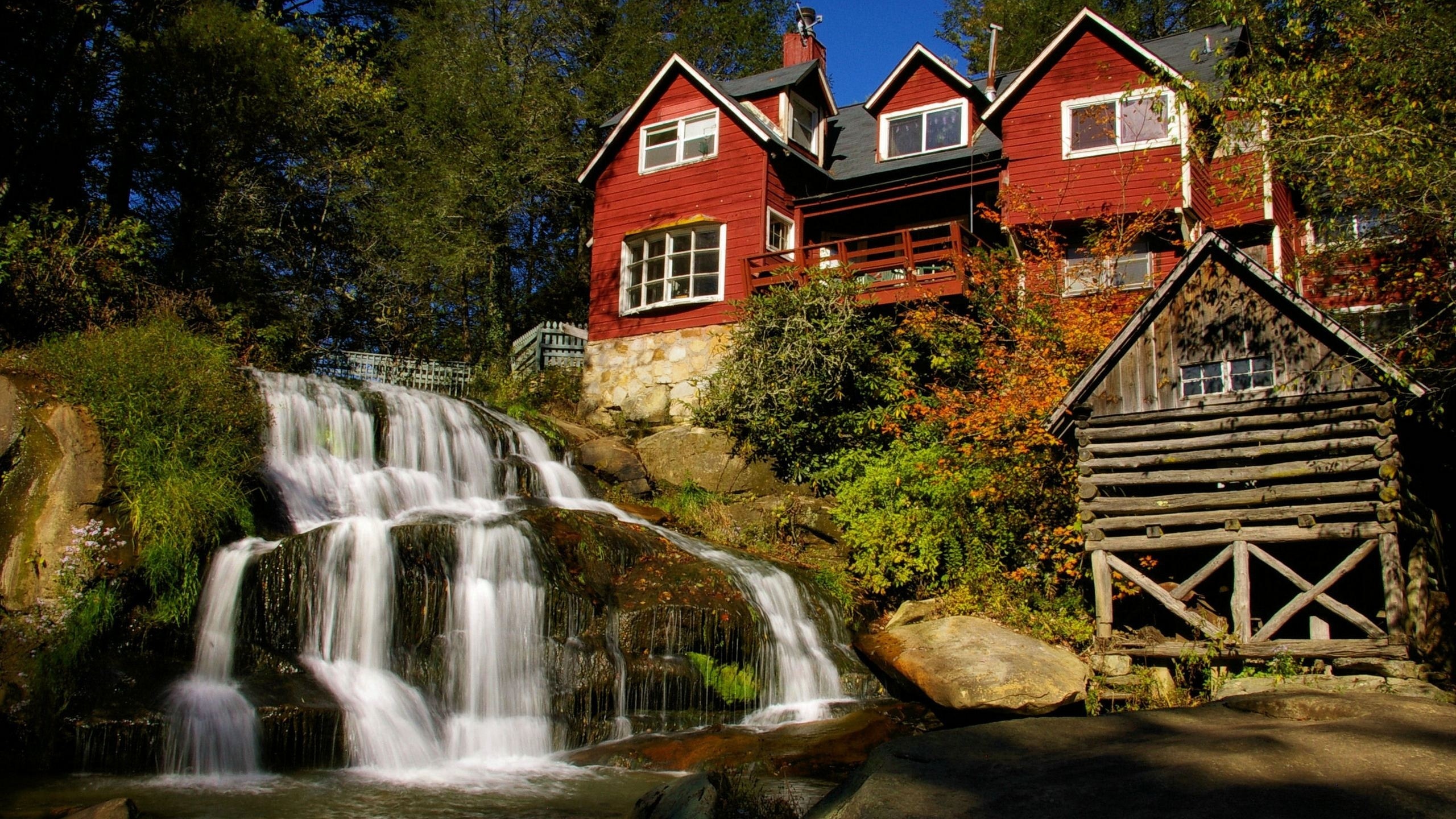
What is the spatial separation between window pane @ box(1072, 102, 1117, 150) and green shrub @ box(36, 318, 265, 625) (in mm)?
18271

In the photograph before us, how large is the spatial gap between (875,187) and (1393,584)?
16.6m

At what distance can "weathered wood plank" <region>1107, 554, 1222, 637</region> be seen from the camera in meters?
12.2

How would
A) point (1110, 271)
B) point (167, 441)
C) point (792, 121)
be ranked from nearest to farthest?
point (167, 441), point (1110, 271), point (792, 121)

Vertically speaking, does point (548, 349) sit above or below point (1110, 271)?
below

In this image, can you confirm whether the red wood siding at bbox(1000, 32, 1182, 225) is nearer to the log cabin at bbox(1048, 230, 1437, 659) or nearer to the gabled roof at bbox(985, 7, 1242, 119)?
the gabled roof at bbox(985, 7, 1242, 119)

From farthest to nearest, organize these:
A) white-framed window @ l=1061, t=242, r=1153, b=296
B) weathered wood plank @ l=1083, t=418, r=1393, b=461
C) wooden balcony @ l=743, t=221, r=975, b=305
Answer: wooden balcony @ l=743, t=221, r=975, b=305
white-framed window @ l=1061, t=242, r=1153, b=296
weathered wood plank @ l=1083, t=418, r=1393, b=461

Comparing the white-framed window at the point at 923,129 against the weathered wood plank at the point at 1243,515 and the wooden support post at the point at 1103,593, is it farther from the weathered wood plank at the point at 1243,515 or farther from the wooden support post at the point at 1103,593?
the wooden support post at the point at 1103,593

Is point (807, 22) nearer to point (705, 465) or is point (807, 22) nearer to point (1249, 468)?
A: point (705, 465)

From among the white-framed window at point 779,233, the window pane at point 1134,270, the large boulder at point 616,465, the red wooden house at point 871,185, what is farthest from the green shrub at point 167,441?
the window pane at point 1134,270

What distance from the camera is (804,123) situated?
27.3 metres

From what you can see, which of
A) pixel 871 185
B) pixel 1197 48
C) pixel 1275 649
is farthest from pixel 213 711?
pixel 1197 48

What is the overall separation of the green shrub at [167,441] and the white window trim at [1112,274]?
14872 millimetres

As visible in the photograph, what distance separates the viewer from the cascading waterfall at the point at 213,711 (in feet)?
32.5

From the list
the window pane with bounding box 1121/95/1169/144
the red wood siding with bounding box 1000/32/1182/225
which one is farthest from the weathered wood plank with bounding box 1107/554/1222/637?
the window pane with bounding box 1121/95/1169/144
